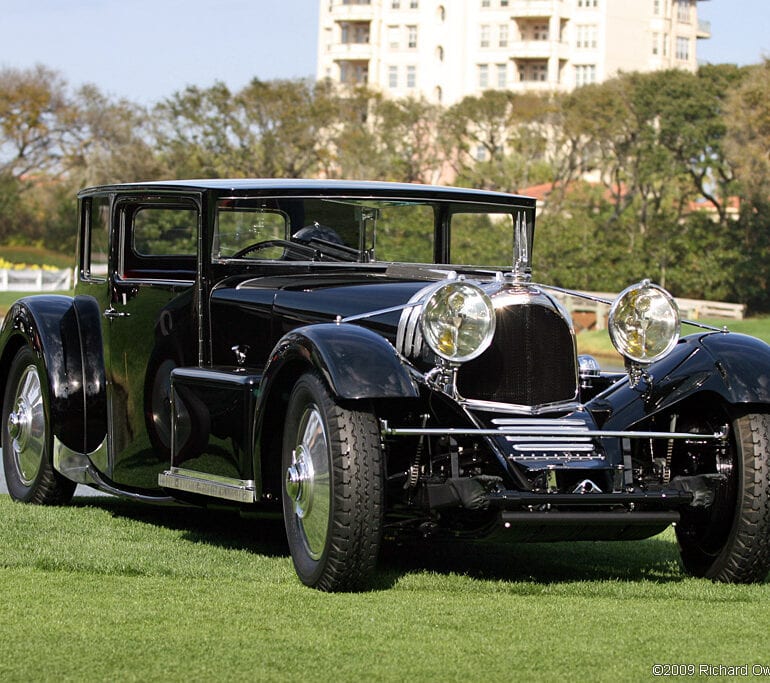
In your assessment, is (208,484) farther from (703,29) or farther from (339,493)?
(703,29)

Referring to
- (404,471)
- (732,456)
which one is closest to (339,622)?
(404,471)

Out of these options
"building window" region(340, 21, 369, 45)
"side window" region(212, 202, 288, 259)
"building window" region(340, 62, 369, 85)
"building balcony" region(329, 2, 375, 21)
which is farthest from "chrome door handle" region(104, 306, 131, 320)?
"building window" region(340, 21, 369, 45)

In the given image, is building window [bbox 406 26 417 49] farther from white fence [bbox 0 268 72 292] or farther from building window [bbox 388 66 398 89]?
white fence [bbox 0 268 72 292]

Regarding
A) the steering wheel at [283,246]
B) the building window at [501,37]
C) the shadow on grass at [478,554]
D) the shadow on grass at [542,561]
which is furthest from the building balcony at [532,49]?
the steering wheel at [283,246]

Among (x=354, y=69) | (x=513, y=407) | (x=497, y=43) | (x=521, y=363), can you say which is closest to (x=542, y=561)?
(x=513, y=407)

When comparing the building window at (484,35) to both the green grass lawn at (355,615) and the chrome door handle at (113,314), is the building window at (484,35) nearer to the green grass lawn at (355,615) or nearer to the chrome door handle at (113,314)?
the chrome door handle at (113,314)

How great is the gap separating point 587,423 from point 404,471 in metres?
0.81

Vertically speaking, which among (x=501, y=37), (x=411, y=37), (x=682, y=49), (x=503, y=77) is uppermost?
(x=682, y=49)

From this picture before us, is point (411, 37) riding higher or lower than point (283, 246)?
higher

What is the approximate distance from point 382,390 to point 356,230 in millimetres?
2016

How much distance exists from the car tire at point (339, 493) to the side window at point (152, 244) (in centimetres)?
204

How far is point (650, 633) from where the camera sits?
15.2ft

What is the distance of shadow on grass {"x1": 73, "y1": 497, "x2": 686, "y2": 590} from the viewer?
5902 mm

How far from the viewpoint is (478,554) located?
6508mm
